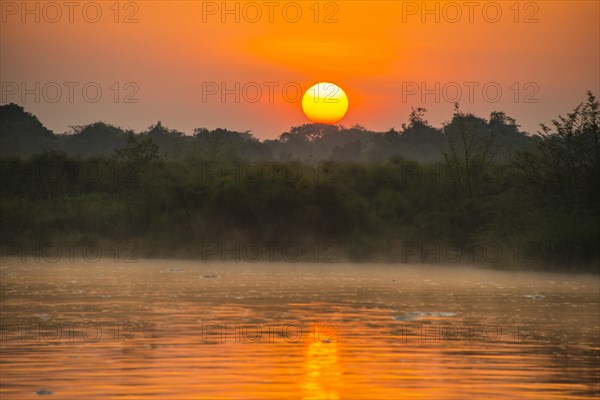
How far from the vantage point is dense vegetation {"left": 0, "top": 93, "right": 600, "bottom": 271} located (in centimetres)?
4984

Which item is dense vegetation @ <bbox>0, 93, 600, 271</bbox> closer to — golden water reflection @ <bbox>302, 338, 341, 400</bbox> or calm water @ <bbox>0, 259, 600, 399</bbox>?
calm water @ <bbox>0, 259, 600, 399</bbox>

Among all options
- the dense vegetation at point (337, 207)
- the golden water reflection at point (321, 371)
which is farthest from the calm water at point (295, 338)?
the dense vegetation at point (337, 207)

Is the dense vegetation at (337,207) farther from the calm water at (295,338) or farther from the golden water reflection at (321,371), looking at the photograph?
the golden water reflection at (321,371)

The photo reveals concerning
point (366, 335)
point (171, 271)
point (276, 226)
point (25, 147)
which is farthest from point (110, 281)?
point (25, 147)

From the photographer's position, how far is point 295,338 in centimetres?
2117

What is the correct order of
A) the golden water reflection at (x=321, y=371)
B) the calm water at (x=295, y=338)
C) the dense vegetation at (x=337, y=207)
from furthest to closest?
the dense vegetation at (x=337, y=207)
the calm water at (x=295, y=338)
the golden water reflection at (x=321, y=371)

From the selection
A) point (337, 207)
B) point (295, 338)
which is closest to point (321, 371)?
point (295, 338)

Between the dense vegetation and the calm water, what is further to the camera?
the dense vegetation

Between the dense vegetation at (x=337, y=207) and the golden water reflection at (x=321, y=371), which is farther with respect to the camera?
the dense vegetation at (x=337, y=207)

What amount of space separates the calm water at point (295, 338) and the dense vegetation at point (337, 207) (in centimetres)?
1134

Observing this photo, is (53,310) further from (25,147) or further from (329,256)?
(25,147)

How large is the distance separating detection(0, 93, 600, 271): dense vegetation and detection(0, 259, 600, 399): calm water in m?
11.3

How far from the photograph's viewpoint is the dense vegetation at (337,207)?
1962 inches

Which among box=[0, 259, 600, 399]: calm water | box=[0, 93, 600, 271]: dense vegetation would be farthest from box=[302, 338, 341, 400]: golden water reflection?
box=[0, 93, 600, 271]: dense vegetation
